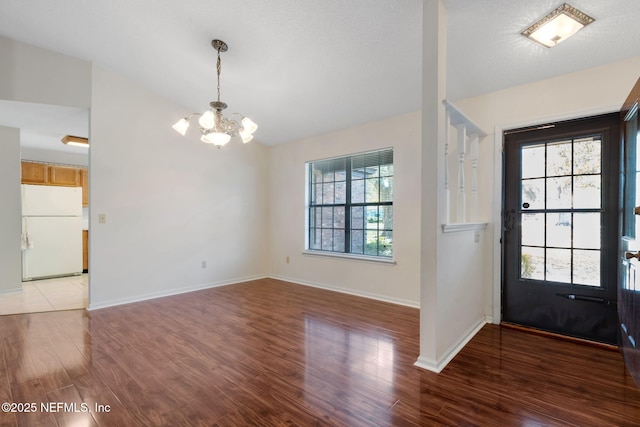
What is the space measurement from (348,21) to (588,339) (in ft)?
11.6

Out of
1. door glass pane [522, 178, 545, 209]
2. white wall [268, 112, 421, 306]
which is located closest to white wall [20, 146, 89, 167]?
white wall [268, 112, 421, 306]

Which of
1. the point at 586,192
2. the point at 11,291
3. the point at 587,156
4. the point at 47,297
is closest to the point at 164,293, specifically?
the point at 47,297

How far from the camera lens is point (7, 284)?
433cm

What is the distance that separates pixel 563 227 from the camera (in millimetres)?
2789

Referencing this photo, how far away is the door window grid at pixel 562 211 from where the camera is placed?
8.71 ft

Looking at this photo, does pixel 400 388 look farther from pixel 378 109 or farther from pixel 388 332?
pixel 378 109

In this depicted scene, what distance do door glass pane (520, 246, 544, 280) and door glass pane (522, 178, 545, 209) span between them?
445 mm

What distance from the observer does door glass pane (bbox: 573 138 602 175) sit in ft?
8.67

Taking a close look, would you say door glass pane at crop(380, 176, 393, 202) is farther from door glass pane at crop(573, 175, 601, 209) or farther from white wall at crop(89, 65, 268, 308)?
white wall at crop(89, 65, 268, 308)

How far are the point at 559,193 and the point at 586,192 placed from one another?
0.19 meters

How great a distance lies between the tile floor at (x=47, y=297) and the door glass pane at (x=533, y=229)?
17.3 ft

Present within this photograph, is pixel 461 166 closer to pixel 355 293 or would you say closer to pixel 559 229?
pixel 559 229

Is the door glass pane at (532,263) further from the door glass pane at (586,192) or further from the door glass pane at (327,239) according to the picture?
the door glass pane at (327,239)

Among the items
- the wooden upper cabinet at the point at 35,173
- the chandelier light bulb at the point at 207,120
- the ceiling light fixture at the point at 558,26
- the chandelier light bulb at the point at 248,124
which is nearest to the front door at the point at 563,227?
the ceiling light fixture at the point at 558,26
